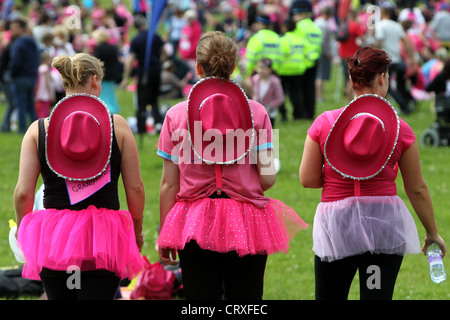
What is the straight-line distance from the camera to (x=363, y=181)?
393 cm

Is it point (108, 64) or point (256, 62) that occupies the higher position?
point (108, 64)

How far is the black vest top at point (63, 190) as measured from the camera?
383 cm

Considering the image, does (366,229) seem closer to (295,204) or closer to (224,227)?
(224,227)

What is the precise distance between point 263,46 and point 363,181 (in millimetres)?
9938

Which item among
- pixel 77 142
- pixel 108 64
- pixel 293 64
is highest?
pixel 77 142

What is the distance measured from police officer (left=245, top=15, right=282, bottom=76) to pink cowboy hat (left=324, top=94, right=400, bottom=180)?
32.2 ft

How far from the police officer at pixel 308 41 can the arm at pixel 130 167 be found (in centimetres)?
1084

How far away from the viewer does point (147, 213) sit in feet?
29.2

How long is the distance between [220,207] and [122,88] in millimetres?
17654

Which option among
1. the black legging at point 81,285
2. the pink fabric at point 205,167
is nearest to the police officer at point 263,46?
the pink fabric at point 205,167

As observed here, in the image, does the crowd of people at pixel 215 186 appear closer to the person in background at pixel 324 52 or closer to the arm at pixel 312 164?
the arm at pixel 312 164

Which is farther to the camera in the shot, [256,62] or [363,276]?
[256,62]

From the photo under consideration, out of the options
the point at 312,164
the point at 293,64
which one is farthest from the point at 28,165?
the point at 293,64
